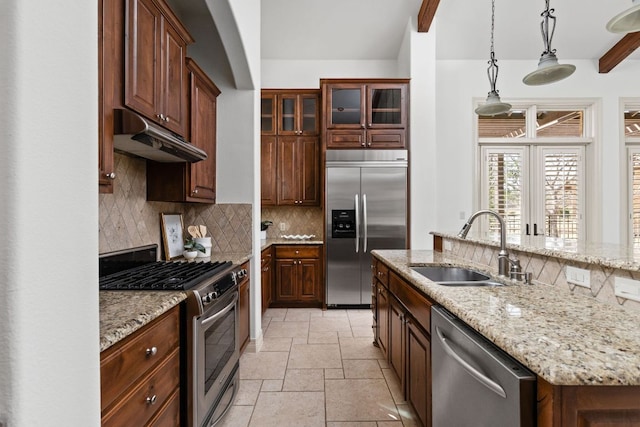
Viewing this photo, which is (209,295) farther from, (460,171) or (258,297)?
(460,171)

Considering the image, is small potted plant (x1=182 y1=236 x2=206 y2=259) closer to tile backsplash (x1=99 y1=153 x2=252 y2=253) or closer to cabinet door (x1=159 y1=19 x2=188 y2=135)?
tile backsplash (x1=99 y1=153 x2=252 y2=253)

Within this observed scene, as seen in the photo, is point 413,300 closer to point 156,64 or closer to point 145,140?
point 145,140

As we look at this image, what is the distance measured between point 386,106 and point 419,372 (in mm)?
3494

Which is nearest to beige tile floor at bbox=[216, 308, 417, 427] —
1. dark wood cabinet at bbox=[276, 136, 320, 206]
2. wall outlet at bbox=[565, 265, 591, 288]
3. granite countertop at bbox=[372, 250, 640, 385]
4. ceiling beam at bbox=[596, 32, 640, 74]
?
granite countertop at bbox=[372, 250, 640, 385]

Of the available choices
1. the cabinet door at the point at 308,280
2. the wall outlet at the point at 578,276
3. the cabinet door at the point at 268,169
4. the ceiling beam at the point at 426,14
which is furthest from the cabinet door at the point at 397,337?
the ceiling beam at the point at 426,14

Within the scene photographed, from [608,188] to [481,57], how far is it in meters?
2.78

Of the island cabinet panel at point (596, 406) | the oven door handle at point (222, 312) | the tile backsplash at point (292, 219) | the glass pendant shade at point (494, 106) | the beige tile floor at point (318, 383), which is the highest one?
the glass pendant shade at point (494, 106)

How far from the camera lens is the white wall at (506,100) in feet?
16.0

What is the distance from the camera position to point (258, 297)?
10.1ft

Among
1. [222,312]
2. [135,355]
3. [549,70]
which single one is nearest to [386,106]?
[549,70]

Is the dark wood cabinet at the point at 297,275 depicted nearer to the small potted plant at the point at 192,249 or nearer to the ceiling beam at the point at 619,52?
the small potted plant at the point at 192,249

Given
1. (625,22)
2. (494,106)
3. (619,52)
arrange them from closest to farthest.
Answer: (625,22) → (494,106) → (619,52)

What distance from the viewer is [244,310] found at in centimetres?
270

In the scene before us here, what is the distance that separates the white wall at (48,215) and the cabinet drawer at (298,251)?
11.7ft
